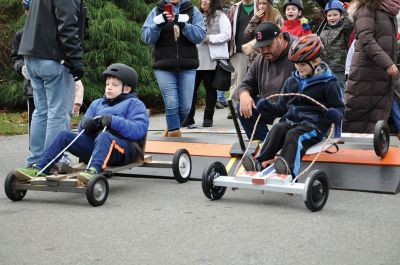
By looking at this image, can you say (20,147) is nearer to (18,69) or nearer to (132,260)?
(18,69)

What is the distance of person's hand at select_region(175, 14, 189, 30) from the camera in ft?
29.5

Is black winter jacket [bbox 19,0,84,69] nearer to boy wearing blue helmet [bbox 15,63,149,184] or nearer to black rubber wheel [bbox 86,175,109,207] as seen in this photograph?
boy wearing blue helmet [bbox 15,63,149,184]

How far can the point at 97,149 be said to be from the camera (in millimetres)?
6383

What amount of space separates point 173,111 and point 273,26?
2394 millimetres

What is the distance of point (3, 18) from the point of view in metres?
13.7

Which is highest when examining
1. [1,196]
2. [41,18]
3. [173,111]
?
[41,18]

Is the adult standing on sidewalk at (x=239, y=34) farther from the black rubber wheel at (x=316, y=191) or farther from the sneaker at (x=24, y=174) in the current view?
the black rubber wheel at (x=316, y=191)

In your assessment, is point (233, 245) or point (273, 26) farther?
point (273, 26)

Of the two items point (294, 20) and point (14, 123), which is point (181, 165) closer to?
point (294, 20)

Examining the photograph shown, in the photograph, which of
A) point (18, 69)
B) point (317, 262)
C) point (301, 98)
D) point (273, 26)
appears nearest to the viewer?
point (317, 262)

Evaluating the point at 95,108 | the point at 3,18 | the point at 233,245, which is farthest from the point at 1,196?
the point at 3,18

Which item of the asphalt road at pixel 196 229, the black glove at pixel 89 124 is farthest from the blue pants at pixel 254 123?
the black glove at pixel 89 124

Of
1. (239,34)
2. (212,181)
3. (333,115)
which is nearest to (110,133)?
(212,181)

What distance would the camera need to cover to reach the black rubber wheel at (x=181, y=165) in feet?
23.0
